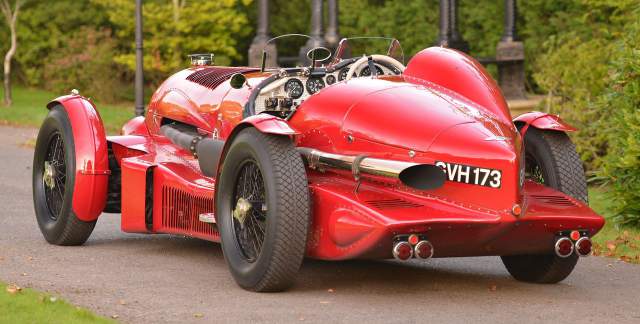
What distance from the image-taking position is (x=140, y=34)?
72.8ft

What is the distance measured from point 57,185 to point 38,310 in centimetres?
309

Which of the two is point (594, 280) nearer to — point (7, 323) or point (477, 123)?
point (477, 123)

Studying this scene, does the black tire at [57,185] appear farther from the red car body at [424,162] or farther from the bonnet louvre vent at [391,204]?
the bonnet louvre vent at [391,204]

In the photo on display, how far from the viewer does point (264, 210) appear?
779cm

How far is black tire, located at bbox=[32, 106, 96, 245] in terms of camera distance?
9648mm

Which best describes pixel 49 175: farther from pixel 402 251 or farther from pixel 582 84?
pixel 582 84

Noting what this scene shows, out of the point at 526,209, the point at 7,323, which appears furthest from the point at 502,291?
the point at 7,323

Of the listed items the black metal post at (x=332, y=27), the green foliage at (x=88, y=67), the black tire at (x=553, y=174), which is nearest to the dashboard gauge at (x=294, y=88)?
the black tire at (x=553, y=174)

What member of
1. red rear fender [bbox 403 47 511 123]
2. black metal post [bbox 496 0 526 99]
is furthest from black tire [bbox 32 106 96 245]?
black metal post [bbox 496 0 526 99]

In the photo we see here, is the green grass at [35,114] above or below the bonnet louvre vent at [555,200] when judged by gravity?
below

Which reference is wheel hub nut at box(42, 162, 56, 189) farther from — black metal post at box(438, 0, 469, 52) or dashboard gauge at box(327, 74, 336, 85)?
black metal post at box(438, 0, 469, 52)

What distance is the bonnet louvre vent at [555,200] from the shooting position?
7719 millimetres

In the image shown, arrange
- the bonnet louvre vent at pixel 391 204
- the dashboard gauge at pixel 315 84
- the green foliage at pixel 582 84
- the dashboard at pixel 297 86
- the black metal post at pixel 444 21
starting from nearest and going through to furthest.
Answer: the bonnet louvre vent at pixel 391 204
the dashboard at pixel 297 86
the dashboard gauge at pixel 315 84
the green foliage at pixel 582 84
the black metal post at pixel 444 21

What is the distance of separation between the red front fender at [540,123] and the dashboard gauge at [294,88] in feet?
5.02
